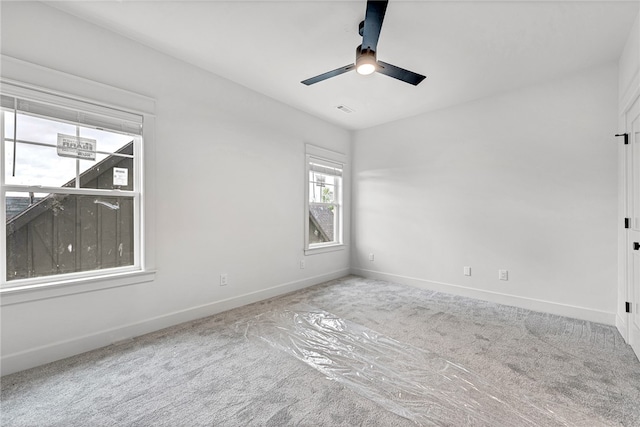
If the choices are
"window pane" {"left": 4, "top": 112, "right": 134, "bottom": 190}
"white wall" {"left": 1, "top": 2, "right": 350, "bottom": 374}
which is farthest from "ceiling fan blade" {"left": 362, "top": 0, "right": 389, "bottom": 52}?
"window pane" {"left": 4, "top": 112, "right": 134, "bottom": 190}

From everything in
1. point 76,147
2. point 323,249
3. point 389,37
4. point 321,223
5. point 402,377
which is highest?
point 389,37

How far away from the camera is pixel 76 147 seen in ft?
7.63

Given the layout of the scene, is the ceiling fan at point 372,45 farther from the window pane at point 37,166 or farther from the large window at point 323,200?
the window pane at point 37,166

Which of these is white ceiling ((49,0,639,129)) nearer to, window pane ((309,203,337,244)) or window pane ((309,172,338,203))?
window pane ((309,172,338,203))

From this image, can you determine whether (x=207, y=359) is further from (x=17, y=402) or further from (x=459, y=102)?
(x=459, y=102)

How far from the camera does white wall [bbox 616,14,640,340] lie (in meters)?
2.33

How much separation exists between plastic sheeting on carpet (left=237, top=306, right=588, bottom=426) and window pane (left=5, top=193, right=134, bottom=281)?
145 cm

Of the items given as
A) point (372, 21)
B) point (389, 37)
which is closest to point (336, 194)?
point (389, 37)

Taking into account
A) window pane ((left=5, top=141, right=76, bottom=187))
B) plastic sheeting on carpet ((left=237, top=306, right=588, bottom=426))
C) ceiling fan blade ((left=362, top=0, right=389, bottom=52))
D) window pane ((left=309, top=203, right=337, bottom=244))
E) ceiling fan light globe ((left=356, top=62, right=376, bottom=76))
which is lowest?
plastic sheeting on carpet ((left=237, top=306, right=588, bottom=426))

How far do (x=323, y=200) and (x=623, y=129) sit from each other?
12.0ft

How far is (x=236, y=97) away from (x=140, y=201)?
5.44 feet

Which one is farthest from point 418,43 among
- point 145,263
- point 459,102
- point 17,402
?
point 17,402

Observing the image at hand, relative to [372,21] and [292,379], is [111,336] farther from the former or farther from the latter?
[372,21]

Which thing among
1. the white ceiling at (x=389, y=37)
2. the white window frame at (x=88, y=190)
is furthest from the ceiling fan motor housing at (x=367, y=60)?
the white window frame at (x=88, y=190)
